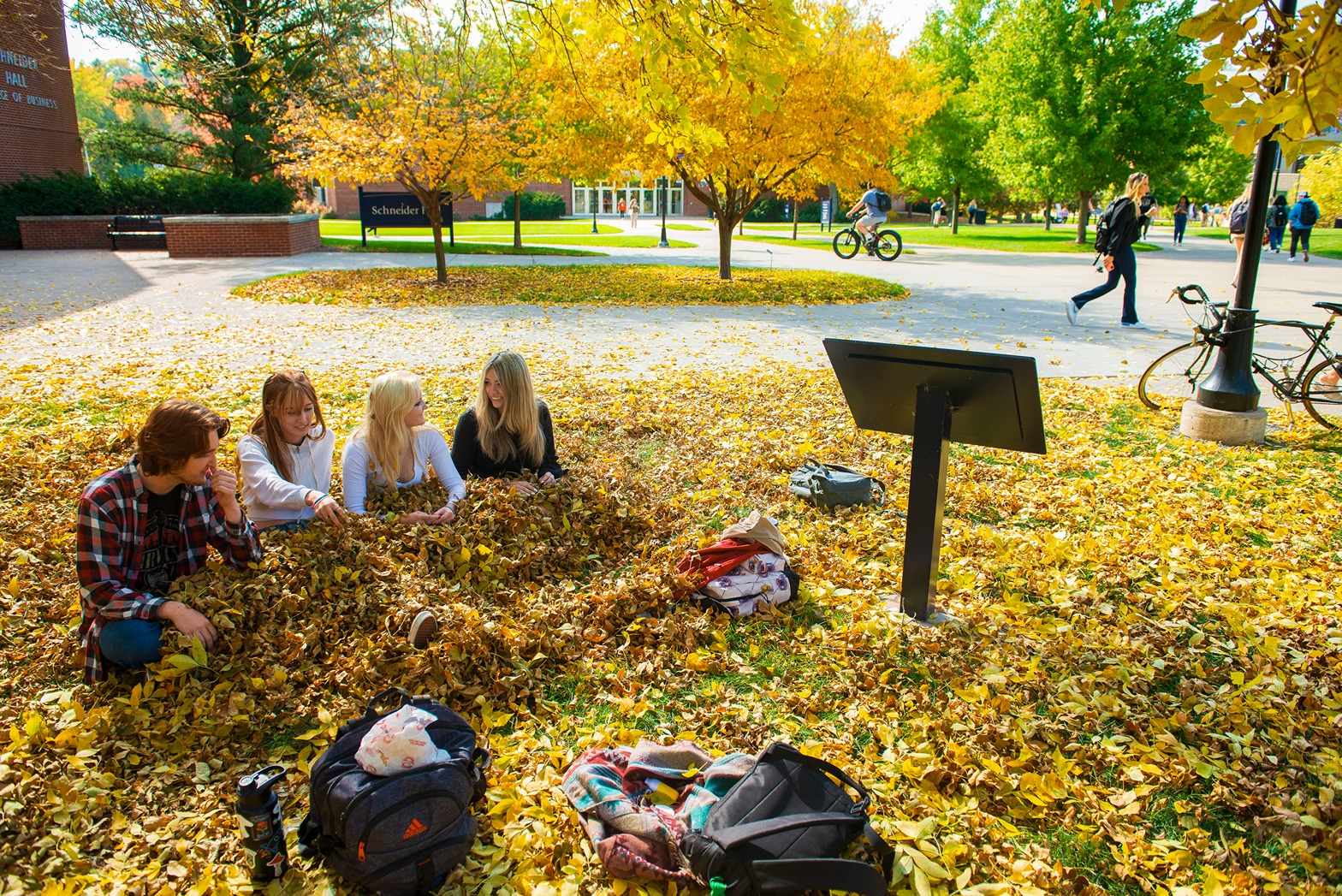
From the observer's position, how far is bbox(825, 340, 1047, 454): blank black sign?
341 centimetres

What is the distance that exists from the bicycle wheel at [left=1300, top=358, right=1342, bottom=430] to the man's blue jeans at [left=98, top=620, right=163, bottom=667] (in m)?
7.86

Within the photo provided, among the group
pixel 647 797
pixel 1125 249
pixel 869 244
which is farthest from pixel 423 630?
pixel 869 244

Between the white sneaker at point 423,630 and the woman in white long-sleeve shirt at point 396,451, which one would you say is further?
the woman in white long-sleeve shirt at point 396,451

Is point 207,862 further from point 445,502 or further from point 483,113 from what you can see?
point 483,113

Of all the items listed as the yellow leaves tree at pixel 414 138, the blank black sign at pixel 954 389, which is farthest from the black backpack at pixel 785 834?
the yellow leaves tree at pixel 414 138

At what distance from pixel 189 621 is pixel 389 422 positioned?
5.09 ft

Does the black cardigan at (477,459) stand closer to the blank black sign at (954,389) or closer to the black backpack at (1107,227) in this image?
the blank black sign at (954,389)

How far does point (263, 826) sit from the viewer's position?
7.90 feet

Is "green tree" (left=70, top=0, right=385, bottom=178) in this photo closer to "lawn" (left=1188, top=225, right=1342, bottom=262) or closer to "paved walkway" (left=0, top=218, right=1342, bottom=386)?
"paved walkway" (left=0, top=218, right=1342, bottom=386)

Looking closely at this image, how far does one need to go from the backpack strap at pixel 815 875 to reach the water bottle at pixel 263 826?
4.44ft

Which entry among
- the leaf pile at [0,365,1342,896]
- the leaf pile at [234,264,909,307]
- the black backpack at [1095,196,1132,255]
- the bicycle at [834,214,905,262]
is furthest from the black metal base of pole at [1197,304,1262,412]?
the bicycle at [834,214,905,262]

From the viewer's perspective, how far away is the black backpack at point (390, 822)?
2.40 metres

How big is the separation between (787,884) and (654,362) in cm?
772

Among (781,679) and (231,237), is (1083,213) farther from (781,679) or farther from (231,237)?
(781,679)
